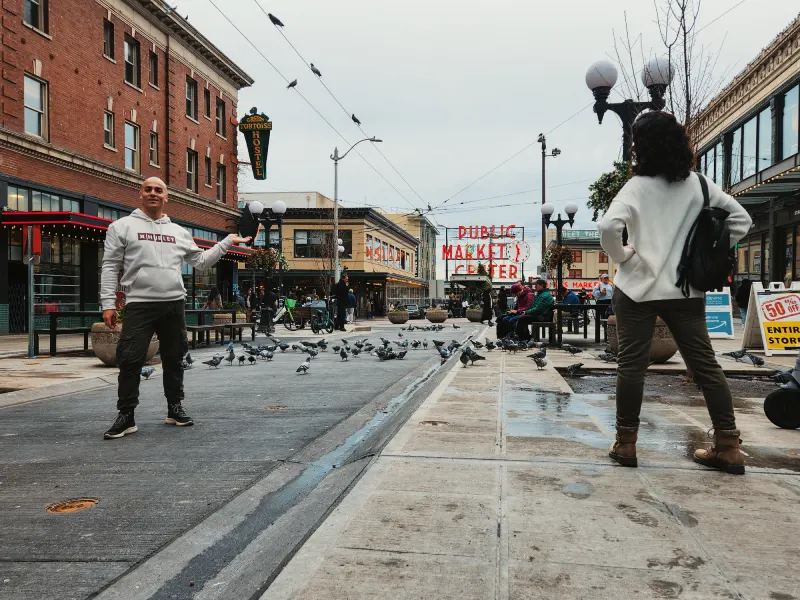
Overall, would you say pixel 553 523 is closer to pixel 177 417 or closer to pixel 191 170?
pixel 177 417

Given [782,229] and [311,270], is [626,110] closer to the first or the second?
[782,229]

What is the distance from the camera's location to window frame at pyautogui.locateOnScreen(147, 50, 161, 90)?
25312 mm

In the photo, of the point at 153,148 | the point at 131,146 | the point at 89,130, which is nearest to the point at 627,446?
the point at 89,130

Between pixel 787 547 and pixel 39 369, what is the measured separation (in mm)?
10125

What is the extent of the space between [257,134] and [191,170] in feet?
11.8

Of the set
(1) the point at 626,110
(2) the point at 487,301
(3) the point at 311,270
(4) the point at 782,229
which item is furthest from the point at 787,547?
(3) the point at 311,270

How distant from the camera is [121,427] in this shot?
4.90 m

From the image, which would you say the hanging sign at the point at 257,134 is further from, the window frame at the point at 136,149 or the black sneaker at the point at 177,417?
the black sneaker at the point at 177,417

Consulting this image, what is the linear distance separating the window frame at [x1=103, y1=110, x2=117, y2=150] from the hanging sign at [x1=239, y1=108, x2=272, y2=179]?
768 cm

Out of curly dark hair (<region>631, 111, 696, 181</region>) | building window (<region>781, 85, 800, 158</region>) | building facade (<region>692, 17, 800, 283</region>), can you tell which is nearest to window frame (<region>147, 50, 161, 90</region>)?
building facade (<region>692, 17, 800, 283</region>)

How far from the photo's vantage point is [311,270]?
4681cm

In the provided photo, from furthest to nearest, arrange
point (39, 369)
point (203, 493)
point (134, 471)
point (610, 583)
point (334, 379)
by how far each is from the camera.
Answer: point (39, 369) < point (334, 379) < point (134, 471) < point (203, 493) < point (610, 583)

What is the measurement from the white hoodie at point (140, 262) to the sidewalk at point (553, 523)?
2252 mm

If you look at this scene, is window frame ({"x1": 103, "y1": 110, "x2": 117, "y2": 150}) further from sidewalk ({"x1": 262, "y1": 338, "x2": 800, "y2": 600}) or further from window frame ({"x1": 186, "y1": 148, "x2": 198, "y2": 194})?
sidewalk ({"x1": 262, "y1": 338, "x2": 800, "y2": 600})
